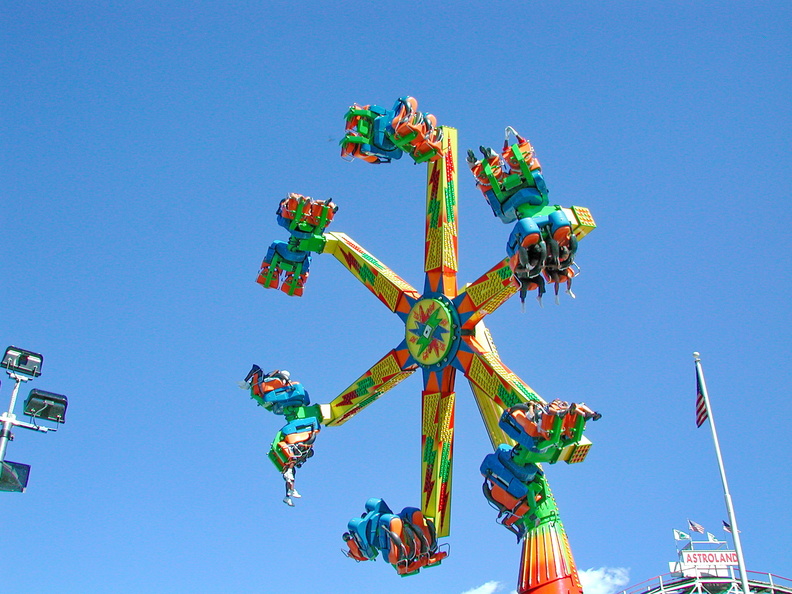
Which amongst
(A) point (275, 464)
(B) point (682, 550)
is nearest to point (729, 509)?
(A) point (275, 464)

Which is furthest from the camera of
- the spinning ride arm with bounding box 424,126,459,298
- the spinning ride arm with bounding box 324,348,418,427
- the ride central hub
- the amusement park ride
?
Result: the spinning ride arm with bounding box 324,348,418,427

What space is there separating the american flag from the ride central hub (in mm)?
5029

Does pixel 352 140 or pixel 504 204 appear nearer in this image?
pixel 504 204

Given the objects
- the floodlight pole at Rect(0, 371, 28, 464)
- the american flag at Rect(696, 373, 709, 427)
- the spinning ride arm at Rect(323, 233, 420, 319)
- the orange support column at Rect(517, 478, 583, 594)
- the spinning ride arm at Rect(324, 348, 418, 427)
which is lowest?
the orange support column at Rect(517, 478, 583, 594)

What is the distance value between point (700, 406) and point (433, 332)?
5463mm

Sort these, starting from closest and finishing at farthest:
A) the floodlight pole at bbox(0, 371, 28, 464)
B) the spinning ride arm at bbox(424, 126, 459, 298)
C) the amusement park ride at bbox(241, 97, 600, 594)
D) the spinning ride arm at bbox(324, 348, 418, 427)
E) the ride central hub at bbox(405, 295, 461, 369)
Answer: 1. the floodlight pole at bbox(0, 371, 28, 464)
2. the amusement park ride at bbox(241, 97, 600, 594)
3. the ride central hub at bbox(405, 295, 461, 369)
4. the spinning ride arm at bbox(424, 126, 459, 298)
5. the spinning ride arm at bbox(324, 348, 418, 427)

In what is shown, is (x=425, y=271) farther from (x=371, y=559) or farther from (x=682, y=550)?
(x=682, y=550)

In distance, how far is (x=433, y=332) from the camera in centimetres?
1753

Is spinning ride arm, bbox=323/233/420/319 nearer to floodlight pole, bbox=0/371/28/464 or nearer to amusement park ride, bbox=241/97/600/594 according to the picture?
amusement park ride, bbox=241/97/600/594

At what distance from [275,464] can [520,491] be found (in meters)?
5.84

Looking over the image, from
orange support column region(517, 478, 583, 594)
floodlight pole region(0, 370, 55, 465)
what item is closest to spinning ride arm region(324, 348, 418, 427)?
orange support column region(517, 478, 583, 594)

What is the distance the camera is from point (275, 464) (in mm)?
18672

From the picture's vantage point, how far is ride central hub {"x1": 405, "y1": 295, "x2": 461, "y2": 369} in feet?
56.4

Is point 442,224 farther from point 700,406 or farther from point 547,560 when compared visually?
point 547,560
